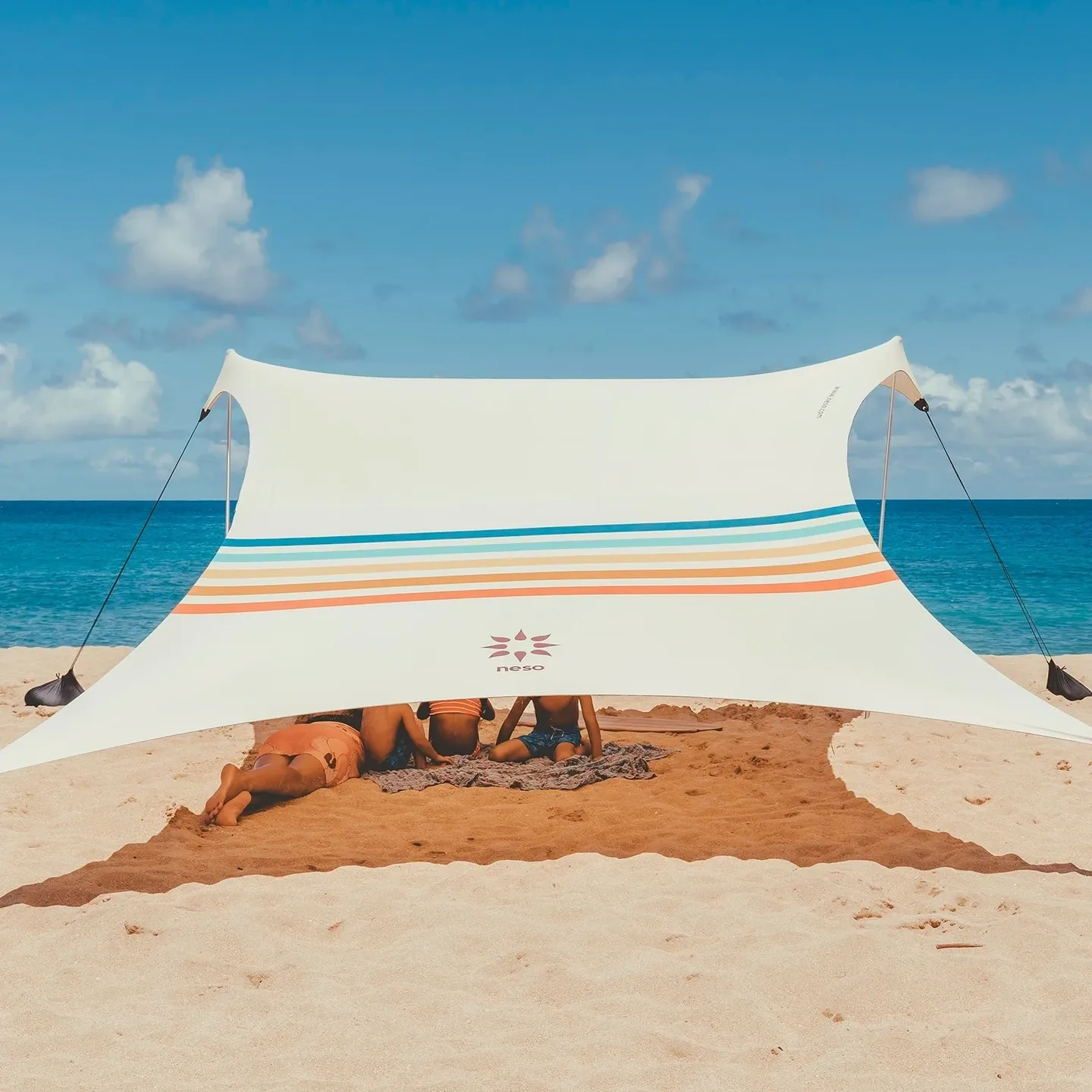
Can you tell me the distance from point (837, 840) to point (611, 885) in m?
1.30

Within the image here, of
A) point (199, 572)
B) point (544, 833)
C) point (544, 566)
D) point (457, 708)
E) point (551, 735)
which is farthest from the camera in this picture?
point (199, 572)

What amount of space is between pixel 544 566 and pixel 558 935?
2.36m

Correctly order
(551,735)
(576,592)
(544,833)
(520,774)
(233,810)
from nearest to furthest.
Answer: (544,833) < (233,810) < (576,592) < (520,774) < (551,735)

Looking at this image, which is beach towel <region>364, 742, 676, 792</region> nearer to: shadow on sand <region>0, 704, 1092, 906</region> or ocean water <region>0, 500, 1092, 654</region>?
shadow on sand <region>0, 704, 1092, 906</region>

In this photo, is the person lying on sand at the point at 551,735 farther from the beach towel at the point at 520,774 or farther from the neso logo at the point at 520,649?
the neso logo at the point at 520,649

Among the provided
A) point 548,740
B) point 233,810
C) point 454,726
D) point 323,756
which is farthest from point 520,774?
point 233,810

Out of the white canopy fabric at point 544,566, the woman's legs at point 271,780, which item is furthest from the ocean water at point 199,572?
the woman's legs at point 271,780

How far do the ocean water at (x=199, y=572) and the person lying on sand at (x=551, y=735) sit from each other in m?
11.3

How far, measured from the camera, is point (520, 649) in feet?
18.1

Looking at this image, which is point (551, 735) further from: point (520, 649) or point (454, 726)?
point (520, 649)

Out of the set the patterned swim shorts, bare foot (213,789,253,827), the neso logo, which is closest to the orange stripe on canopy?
the neso logo

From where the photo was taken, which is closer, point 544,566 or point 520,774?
point 544,566

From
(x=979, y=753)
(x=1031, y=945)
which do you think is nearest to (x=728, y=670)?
(x=1031, y=945)

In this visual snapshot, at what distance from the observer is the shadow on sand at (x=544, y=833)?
15.6 feet
